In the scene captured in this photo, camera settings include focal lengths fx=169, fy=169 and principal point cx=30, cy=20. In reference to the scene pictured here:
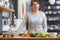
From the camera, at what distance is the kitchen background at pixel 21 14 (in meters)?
3.87

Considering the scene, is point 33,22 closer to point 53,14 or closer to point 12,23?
point 12,23

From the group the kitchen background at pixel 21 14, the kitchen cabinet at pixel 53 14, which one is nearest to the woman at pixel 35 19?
the kitchen background at pixel 21 14

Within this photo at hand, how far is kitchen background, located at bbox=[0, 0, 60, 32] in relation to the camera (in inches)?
152

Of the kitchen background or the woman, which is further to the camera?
the kitchen background

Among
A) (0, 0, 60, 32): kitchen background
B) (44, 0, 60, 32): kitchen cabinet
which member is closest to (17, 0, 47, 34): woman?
(0, 0, 60, 32): kitchen background

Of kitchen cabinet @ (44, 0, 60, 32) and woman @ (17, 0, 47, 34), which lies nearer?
woman @ (17, 0, 47, 34)

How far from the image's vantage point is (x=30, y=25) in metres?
3.03

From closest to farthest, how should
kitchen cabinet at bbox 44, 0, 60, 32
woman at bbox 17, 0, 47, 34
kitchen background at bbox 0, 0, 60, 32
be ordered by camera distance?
1. woman at bbox 17, 0, 47, 34
2. kitchen background at bbox 0, 0, 60, 32
3. kitchen cabinet at bbox 44, 0, 60, 32

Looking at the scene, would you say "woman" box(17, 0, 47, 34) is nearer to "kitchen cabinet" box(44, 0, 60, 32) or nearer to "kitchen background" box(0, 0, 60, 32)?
"kitchen background" box(0, 0, 60, 32)

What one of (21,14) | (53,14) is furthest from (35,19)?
(53,14)

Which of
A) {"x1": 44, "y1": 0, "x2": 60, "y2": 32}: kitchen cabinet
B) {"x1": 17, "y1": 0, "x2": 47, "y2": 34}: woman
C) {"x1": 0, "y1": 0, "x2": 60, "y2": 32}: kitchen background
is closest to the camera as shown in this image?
{"x1": 17, "y1": 0, "x2": 47, "y2": 34}: woman

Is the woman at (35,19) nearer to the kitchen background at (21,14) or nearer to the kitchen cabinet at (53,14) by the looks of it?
the kitchen background at (21,14)

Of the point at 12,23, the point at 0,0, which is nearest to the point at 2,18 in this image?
the point at 0,0

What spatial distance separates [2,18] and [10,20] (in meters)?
0.66
